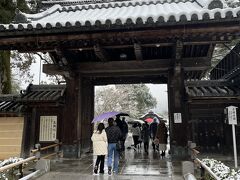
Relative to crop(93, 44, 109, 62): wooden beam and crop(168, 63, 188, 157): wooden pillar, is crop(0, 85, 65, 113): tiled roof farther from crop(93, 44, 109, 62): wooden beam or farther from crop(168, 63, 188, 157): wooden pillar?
crop(168, 63, 188, 157): wooden pillar

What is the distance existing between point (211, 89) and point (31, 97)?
793 cm

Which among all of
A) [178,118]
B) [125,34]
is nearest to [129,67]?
[178,118]

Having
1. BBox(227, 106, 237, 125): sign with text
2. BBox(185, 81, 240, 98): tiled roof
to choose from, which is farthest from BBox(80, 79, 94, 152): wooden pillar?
BBox(227, 106, 237, 125): sign with text

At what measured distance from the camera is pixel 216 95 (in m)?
10.9

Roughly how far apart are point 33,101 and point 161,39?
252 inches

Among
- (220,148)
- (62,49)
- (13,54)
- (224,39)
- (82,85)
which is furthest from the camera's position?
(13,54)

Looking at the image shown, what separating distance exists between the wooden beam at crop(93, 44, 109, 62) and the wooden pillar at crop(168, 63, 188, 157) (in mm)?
2642

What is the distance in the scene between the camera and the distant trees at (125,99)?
43.7 m

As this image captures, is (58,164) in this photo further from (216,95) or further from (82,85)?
(216,95)

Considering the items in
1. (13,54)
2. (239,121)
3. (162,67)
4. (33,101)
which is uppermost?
(13,54)

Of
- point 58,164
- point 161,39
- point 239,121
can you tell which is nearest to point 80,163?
point 58,164

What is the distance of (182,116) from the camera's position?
420 inches

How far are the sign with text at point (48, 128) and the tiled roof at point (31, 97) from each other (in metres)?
1.04

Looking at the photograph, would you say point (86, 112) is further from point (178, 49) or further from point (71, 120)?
point (178, 49)
